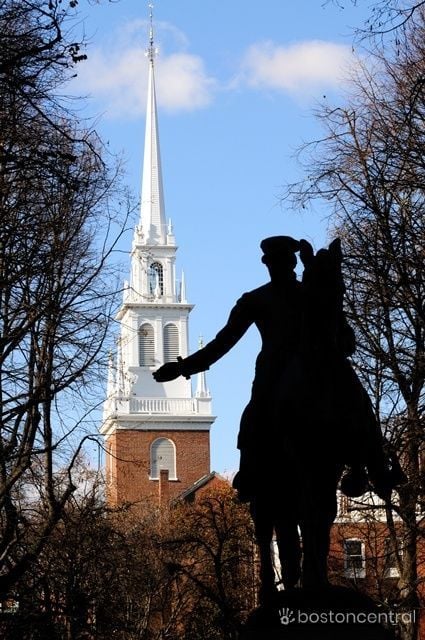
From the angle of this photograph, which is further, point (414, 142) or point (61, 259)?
point (61, 259)

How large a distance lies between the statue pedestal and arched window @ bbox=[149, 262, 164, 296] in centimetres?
8636

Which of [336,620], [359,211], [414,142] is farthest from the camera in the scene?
[359,211]

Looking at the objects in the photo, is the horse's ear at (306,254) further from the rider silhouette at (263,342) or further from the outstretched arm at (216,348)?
the outstretched arm at (216,348)

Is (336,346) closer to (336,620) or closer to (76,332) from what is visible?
(336,620)

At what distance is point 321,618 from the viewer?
9352 millimetres

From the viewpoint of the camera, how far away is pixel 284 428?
9.91 m

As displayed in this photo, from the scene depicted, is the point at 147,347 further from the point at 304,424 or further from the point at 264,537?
the point at 304,424

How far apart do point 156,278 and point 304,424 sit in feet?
290

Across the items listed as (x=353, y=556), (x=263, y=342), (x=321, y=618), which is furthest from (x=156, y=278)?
(x=321, y=618)

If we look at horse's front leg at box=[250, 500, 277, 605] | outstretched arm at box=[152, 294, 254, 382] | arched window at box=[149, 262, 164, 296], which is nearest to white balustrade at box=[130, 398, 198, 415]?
arched window at box=[149, 262, 164, 296]

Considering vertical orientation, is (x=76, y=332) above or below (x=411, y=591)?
above

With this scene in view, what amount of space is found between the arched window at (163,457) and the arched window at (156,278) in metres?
9.72

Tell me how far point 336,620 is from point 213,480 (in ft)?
269

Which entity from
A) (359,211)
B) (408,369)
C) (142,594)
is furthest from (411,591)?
(142,594)
